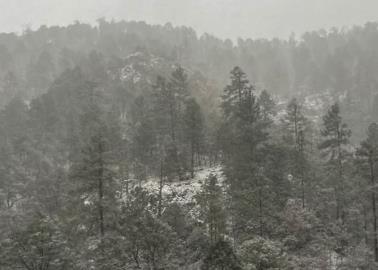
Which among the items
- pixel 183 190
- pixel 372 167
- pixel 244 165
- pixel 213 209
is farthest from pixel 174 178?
pixel 372 167

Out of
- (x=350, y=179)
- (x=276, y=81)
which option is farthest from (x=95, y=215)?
(x=276, y=81)

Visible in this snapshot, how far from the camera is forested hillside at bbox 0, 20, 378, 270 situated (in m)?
29.4

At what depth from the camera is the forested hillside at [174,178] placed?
96.5ft

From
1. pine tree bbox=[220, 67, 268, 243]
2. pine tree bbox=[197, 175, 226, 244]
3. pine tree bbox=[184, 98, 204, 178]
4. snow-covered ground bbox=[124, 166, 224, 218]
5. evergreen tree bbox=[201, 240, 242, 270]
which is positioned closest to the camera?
evergreen tree bbox=[201, 240, 242, 270]

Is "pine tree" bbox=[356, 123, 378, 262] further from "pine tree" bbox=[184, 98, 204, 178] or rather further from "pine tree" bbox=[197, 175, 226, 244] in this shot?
"pine tree" bbox=[184, 98, 204, 178]

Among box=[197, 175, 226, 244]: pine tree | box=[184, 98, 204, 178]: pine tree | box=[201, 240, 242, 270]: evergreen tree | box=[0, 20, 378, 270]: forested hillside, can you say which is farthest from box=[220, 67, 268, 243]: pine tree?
box=[201, 240, 242, 270]: evergreen tree

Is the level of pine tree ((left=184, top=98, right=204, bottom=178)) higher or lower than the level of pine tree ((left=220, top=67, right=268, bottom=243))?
higher

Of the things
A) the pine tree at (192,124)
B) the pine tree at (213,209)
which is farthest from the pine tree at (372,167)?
the pine tree at (192,124)

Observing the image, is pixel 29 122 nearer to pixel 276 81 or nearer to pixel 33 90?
pixel 33 90

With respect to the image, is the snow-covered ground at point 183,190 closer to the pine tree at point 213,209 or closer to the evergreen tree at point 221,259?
the pine tree at point 213,209

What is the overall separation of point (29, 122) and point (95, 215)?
4365 centimetres

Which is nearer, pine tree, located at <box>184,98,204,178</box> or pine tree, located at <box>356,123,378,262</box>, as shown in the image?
pine tree, located at <box>356,123,378,262</box>

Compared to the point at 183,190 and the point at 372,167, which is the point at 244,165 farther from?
the point at 372,167

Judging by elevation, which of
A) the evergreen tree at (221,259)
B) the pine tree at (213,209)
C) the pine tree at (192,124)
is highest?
the pine tree at (192,124)
